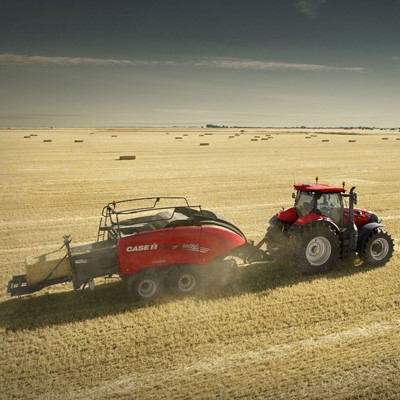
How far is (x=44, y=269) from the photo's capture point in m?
7.30

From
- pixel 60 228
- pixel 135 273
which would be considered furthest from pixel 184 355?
pixel 60 228

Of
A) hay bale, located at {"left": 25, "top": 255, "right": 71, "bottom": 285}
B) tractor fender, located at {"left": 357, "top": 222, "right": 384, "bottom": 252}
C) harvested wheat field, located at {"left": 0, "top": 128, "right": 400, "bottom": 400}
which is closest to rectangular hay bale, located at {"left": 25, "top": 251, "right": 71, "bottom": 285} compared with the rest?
hay bale, located at {"left": 25, "top": 255, "right": 71, "bottom": 285}

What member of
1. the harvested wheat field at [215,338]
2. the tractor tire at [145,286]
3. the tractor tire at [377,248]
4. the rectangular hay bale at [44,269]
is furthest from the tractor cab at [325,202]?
the rectangular hay bale at [44,269]

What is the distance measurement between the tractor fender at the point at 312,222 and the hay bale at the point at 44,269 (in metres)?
4.90

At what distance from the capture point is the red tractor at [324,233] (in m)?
8.43

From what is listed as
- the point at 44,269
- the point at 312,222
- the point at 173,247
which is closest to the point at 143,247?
the point at 173,247

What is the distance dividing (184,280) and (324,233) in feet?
10.6

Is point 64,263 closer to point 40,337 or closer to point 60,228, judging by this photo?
point 40,337

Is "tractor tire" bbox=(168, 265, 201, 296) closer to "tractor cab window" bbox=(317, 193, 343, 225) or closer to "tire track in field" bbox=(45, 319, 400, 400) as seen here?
"tire track in field" bbox=(45, 319, 400, 400)

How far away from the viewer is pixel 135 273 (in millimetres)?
7445

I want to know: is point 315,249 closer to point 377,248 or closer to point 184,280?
point 377,248

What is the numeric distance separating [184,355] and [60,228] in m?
9.14

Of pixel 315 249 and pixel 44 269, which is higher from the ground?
pixel 315 249

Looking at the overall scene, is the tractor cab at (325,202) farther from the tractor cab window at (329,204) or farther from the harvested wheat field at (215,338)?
the harvested wheat field at (215,338)
